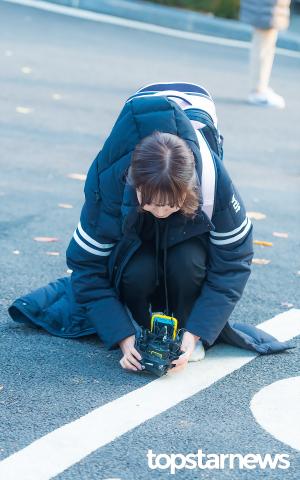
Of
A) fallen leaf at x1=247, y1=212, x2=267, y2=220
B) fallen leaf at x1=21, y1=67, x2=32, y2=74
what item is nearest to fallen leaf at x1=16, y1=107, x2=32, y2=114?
fallen leaf at x1=21, y1=67, x2=32, y2=74

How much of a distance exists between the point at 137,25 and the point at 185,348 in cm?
916

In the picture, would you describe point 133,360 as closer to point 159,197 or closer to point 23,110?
point 159,197

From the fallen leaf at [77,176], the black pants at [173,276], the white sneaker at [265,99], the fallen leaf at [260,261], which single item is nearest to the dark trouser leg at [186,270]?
the black pants at [173,276]

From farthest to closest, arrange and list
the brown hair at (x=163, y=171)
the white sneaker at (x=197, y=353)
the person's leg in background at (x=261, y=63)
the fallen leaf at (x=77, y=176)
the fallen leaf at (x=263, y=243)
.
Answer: the person's leg in background at (x=261, y=63)
the fallen leaf at (x=77, y=176)
the fallen leaf at (x=263, y=243)
the white sneaker at (x=197, y=353)
the brown hair at (x=163, y=171)

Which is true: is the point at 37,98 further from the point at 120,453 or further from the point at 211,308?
the point at 120,453

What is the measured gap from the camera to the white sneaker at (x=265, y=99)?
9367 millimetres

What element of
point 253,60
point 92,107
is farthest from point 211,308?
point 253,60

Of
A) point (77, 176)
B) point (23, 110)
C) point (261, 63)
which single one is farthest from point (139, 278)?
point (261, 63)

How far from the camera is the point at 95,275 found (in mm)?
Answer: 3770

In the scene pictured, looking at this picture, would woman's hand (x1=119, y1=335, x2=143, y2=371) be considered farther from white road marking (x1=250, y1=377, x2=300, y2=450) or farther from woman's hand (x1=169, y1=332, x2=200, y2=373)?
white road marking (x1=250, y1=377, x2=300, y2=450)

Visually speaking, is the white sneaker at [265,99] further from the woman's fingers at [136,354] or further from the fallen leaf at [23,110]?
the woman's fingers at [136,354]

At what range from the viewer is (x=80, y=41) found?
11.0 meters

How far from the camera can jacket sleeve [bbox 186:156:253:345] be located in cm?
370

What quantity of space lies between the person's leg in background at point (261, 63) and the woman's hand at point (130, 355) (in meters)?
5.78
